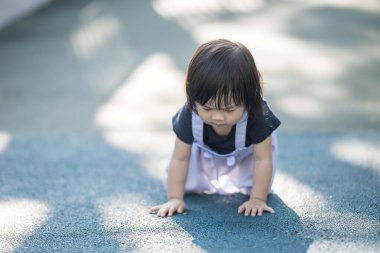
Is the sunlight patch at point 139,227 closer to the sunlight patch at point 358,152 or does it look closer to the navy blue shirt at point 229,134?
the navy blue shirt at point 229,134

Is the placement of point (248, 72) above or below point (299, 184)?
above

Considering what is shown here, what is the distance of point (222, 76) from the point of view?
160cm

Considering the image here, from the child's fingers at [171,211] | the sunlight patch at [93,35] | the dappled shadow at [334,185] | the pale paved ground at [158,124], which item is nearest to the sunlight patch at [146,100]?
the pale paved ground at [158,124]

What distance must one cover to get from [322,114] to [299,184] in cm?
84

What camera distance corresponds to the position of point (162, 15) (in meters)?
4.87

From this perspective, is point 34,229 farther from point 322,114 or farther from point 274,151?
point 322,114

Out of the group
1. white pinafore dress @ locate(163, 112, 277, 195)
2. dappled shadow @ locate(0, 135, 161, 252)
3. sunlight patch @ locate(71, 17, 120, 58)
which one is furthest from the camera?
sunlight patch @ locate(71, 17, 120, 58)

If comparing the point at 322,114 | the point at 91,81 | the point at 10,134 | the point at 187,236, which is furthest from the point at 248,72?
the point at 91,81

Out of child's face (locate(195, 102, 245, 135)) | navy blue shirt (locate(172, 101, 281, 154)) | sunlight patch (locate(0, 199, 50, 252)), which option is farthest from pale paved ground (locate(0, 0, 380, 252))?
child's face (locate(195, 102, 245, 135))

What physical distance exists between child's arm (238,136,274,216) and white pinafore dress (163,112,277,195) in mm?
73

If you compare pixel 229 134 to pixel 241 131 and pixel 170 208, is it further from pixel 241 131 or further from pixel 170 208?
pixel 170 208

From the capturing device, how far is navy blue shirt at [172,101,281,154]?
69.9 inches

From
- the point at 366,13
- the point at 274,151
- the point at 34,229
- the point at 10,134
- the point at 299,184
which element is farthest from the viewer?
the point at 366,13

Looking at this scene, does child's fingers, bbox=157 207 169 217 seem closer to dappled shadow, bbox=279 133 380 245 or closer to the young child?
the young child
